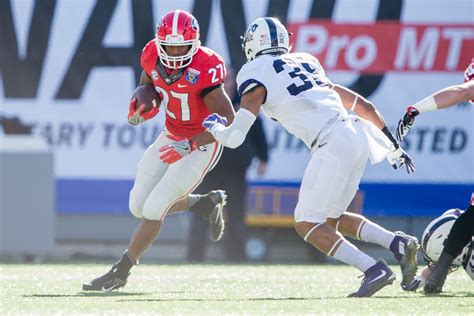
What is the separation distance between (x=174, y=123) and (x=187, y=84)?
0.35 metres

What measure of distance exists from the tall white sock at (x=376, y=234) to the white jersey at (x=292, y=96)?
61 cm

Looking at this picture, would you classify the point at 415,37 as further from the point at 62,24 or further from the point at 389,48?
the point at 62,24

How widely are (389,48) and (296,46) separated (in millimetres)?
920

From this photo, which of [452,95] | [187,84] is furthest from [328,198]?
[187,84]

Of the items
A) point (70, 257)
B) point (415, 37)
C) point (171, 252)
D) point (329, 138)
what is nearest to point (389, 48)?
point (415, 37)

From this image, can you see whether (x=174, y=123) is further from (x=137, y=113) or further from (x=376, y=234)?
(x=376, y=234)

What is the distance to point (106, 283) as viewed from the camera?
7.70 metres

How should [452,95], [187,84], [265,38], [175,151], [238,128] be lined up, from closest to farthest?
1. [238,128]
2. [452,95]
3. [265,38]
4. [175,151]
5. [187,84]

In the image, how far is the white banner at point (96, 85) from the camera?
12.4 meters

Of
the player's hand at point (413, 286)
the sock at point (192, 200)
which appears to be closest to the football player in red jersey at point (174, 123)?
the sock at point (192, 200)

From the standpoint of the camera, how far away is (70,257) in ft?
39.6

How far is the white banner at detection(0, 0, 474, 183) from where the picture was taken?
40.5 feet

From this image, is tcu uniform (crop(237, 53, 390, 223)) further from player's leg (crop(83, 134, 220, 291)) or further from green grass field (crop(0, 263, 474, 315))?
player's leg (crop(83, 134, 220, 291))

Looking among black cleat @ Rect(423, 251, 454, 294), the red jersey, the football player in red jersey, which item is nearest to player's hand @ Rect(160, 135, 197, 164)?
the football player in red jersey
